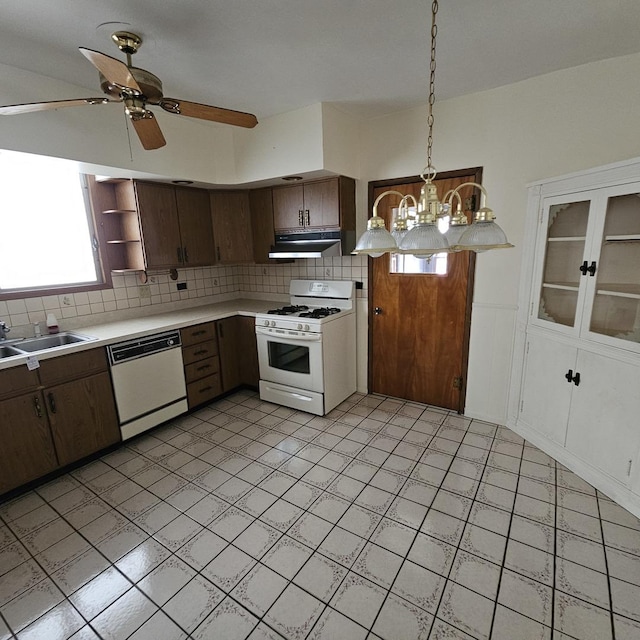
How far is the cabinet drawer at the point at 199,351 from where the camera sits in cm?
319

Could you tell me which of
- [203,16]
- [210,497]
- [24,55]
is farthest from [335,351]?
[24,55]

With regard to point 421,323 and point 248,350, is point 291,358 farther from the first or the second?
point 421,323

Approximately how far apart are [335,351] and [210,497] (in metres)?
1.62

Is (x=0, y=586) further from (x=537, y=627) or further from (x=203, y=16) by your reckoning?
(x=203, y=16)

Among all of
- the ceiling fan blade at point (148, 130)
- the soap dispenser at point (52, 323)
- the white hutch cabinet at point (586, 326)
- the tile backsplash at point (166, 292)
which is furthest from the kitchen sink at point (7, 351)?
the white hutch cabinet at point (586, 326)

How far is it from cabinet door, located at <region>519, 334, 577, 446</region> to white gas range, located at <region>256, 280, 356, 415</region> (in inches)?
61.4

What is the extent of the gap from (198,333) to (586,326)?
9.99 ft

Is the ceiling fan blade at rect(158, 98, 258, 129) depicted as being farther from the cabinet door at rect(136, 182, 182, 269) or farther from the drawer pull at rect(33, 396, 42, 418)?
the drawer pull at rect(33, 396, 42, 418)

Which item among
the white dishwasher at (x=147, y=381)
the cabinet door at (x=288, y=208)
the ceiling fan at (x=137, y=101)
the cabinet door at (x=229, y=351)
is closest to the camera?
the ceiling fan at (x=137, y=101)

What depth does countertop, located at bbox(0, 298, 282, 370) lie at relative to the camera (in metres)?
2.33

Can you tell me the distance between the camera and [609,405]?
83.4 inches

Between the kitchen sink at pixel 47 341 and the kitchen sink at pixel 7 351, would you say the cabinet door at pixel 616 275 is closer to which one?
the kitchen sink at pixel 47 341

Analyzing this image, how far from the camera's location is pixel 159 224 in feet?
A: 10.5

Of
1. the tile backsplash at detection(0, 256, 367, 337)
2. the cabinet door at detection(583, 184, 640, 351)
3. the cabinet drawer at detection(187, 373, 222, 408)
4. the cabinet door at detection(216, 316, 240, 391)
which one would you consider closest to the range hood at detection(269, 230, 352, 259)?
the tile backsplash at detection(0, 256, 367, 337)
